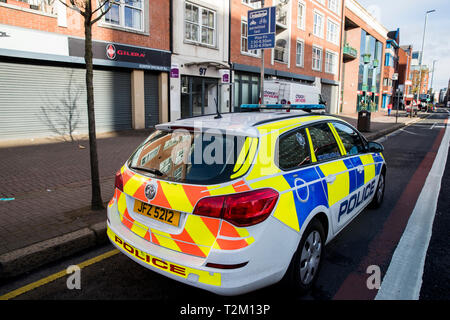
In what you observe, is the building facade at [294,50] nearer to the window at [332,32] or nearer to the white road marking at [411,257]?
the window at [332,32]

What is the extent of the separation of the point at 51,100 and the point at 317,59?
24.7 meters

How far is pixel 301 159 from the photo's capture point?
9.96 feet

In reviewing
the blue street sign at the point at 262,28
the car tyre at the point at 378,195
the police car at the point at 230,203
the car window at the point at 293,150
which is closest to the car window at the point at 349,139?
the police car at the point at 230,203

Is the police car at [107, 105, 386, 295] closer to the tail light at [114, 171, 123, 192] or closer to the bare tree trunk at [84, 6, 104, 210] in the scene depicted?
the tail light at [114, 171, 123, 192]

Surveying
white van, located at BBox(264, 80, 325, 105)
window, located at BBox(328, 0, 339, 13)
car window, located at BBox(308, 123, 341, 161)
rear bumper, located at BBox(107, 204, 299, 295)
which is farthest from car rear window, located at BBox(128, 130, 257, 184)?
window, located at BBox(328, 0, 339, 13)

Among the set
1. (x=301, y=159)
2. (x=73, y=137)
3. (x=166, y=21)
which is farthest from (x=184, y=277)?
(x=166, y=21)

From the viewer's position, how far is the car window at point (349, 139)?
4.09 meters

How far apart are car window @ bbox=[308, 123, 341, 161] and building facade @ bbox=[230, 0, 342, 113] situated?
15.6m

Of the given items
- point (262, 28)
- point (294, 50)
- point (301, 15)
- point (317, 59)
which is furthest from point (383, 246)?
point (317, 59)

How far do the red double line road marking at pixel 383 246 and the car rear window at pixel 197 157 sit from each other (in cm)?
154

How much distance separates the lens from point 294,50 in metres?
25.9

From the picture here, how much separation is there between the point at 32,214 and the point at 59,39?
9205mm
